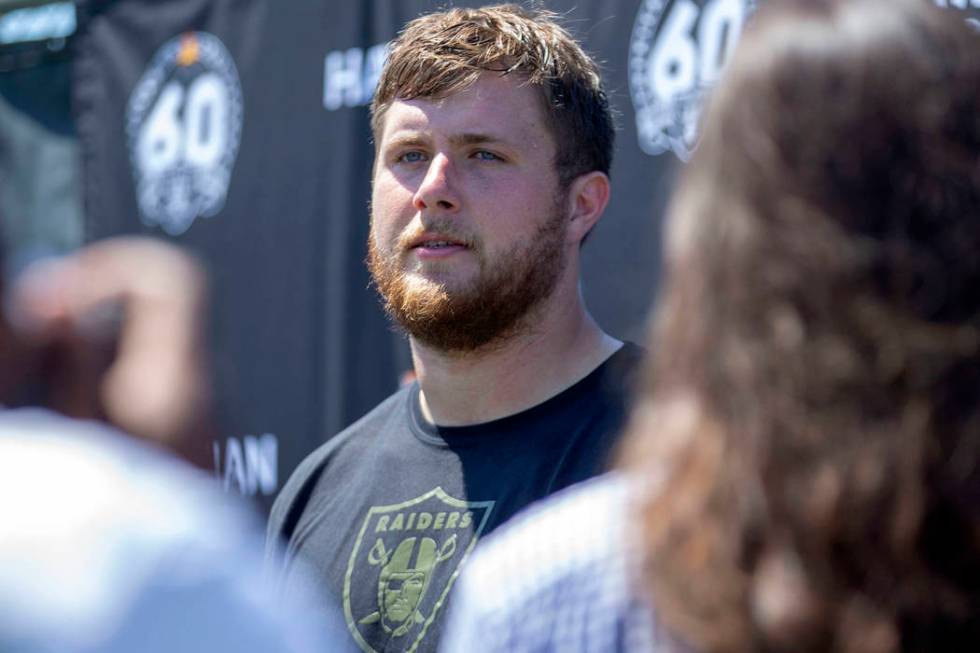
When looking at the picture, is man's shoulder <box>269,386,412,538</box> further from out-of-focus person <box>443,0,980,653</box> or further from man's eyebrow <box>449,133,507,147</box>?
out-of-focus person <box>443,0,980,653</box>

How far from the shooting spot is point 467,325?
229 centimetres

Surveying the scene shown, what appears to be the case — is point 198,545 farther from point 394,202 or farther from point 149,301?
point 394,202

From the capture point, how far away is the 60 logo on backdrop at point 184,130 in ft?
13.1

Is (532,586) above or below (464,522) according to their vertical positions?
above

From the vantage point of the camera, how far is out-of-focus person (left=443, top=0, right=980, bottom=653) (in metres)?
0.93

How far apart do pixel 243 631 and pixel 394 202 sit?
161 centimetres

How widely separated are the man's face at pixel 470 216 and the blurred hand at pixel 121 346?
1239mm

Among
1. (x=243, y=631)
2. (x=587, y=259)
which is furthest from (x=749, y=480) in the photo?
(x=587, y=259)

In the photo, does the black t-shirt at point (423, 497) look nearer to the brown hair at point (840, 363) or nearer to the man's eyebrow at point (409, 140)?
the man's eyebrow at point (409, 140)

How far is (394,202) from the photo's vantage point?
241cm

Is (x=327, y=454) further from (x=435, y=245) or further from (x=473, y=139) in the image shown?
(x=473, y=139)

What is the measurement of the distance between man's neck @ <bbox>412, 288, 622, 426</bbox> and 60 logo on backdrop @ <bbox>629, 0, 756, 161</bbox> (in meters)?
0.76

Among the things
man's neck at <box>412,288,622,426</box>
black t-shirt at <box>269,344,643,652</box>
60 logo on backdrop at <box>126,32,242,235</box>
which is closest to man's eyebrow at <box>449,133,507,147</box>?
man's neck at <box>412,288,622,426</box>

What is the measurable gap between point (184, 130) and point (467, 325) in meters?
2.11
